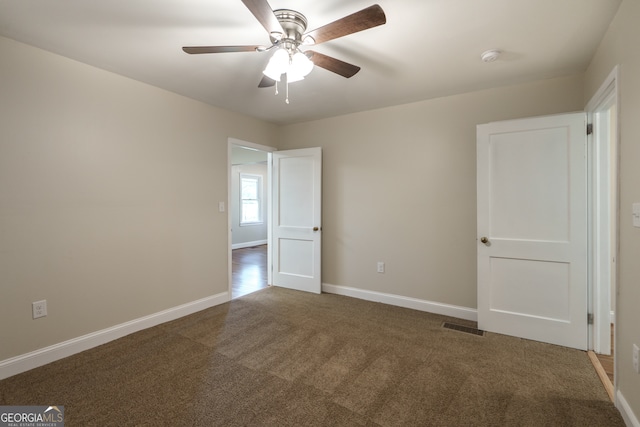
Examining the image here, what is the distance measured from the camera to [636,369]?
1517mm

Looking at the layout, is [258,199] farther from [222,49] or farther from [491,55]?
[491,55]

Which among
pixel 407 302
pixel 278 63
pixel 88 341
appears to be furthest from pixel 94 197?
pixel 407 302

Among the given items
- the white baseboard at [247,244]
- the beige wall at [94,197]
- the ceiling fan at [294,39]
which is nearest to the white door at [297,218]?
the beige wall at [94,197]

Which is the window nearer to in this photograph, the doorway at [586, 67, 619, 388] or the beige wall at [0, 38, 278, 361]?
the beige wall at [0, 38, 278, 361]

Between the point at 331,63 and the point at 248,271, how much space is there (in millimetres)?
4192

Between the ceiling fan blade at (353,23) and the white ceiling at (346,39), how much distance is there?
23cm

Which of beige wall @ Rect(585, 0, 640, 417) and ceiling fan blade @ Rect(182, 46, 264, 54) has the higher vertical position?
ceiling fan blade @ Rect(182, 46, 264, 54)

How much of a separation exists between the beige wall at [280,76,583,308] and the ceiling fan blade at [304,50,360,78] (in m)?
1.65

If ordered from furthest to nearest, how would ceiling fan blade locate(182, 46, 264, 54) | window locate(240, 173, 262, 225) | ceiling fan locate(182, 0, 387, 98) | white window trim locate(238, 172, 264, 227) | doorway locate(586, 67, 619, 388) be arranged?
window locate(240, 173, 262, 225), white window trim locate(238, 172, 264, 227), doorway locate(586, 67, 619, 388), ceiling fan blade locate(182, 46, 264, 54), ceiling fan locate(182, 0, 387, 98)

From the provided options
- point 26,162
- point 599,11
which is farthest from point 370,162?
point 26,162

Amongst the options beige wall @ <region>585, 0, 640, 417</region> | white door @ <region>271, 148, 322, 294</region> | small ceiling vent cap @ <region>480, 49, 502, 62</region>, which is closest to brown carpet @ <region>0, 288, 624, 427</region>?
beige wall @ <region>585, 0, 640, 417</region>

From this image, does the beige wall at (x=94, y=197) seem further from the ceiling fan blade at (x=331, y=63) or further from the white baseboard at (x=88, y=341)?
the ceiling fan blade at (x=331, y=63)

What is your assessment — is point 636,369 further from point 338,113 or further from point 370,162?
point 338,113

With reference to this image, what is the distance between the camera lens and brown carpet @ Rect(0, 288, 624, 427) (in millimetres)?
1702
